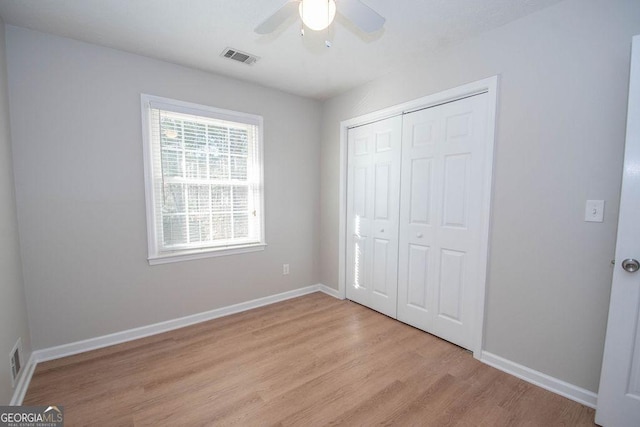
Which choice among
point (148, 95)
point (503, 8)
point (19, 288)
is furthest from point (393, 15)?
point (19, 288)

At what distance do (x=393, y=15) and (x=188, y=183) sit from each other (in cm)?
226

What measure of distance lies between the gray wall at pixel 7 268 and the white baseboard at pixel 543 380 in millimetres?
3154

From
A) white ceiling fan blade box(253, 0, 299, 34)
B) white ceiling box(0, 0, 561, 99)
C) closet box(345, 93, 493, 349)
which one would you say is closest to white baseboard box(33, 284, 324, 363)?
closet box(345, 93, 493, 349)

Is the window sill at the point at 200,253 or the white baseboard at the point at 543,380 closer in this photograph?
the white baseboard at the point at 543,380

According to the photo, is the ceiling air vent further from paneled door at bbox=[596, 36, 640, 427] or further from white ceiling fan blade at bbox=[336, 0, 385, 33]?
paneled door at bbox=[596, 36, 640, 427]

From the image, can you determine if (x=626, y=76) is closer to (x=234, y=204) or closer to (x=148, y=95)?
(x=234, y=204)

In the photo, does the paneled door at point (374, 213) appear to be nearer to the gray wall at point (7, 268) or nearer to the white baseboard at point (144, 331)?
the white baseboard at point (144, 331)

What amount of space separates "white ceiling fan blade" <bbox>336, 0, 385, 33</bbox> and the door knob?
182 centimetres

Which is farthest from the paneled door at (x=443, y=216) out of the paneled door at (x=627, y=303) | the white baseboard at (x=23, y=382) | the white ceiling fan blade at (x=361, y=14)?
the white baseboard at (x=23, y=382)

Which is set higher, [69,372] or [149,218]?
[149,218]

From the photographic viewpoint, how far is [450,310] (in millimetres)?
2357

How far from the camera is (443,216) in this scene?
2.38 meters

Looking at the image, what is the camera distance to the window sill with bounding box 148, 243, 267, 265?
A: 8.30ft

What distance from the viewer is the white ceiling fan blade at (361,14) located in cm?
125
